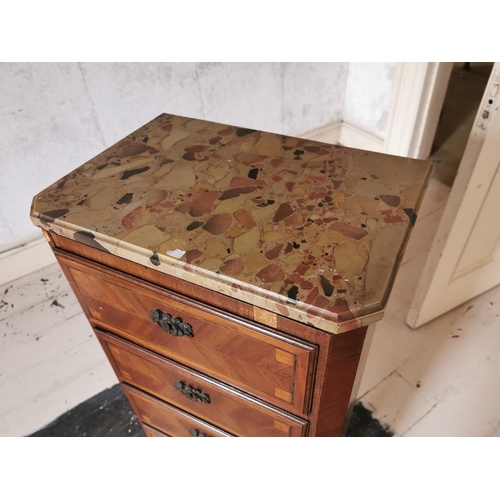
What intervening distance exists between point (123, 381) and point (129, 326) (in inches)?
9.8

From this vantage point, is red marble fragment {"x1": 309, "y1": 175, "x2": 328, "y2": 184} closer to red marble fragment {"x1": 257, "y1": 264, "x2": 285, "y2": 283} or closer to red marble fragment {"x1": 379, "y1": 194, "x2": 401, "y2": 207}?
red marble fragment {"x1": 379, "y1": 194, "x2": 401, "y2": 207}

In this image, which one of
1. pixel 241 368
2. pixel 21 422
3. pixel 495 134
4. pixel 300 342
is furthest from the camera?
pixel 21 422

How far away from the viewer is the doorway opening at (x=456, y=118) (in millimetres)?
2187

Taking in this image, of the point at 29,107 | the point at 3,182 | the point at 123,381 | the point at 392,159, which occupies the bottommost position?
the point at 123,381

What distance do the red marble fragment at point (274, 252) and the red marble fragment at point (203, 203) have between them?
0.14 meters

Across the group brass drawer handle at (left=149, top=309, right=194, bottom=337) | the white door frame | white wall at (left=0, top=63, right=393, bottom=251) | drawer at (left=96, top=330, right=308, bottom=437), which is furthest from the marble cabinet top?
the white door frame

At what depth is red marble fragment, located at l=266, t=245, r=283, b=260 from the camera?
0.57 m

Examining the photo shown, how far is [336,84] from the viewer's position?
2117 mm

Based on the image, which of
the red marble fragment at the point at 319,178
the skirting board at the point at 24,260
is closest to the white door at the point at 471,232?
the red marble fragment at the point at 319,178

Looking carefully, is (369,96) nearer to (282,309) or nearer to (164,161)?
(164,161)

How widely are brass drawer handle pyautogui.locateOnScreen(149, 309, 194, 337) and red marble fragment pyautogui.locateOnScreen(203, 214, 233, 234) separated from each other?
155mm

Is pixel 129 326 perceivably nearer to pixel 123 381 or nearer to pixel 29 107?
pixel 123 381

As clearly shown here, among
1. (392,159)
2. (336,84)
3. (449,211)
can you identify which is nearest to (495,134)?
(449,211)

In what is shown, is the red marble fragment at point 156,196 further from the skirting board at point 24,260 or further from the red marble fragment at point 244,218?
A: the skirting board at point 24,260
